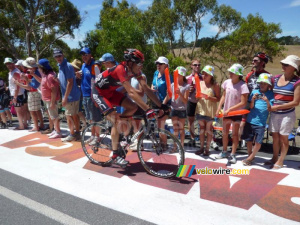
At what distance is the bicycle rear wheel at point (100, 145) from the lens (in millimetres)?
4375

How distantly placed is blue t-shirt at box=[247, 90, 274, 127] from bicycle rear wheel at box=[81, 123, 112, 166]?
2.61 metres

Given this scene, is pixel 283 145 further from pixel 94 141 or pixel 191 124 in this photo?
pixel 94 141

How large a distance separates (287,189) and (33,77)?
21.7 feet

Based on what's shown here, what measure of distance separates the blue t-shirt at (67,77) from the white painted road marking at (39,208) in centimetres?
278

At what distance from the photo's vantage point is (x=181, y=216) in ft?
8.84

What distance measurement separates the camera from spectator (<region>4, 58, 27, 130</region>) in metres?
6.82

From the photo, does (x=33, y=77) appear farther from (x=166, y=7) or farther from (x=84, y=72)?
(x=166, y=7)

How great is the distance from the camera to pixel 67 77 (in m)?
5.46

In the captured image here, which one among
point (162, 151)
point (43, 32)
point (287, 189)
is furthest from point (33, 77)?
point (43, 32)

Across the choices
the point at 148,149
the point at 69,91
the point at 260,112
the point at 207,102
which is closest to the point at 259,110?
the point at 260,112

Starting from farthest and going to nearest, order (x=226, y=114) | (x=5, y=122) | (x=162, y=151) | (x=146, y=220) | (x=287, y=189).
Answer: (x=5, y=122)
(x=226, y=114)
(x=162, y=151)
(x=287, y=189)
(x=146, y=220)

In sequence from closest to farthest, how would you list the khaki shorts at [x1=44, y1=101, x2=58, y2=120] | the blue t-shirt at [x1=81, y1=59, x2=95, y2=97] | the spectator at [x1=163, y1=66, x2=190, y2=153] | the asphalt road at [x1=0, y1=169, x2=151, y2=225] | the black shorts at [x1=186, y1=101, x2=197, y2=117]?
1. the asphalt road at [x1=0, y1=169, x2=151, y2=225]
2. the spectator at [x1=163, y1=66, x2=190, y2=153]
3. the black shorts at [x1=186, y1=101, x2=197, y2=117]
4. the blue t-shirt at [x1=81, y1=59, x2=95, y2=97]
5. the khaki shorts at [x1=44, y1=101, x2=58, y2=120]

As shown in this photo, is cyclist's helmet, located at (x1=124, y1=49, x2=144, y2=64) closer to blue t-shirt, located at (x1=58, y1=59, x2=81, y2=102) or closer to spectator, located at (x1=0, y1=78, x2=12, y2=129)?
blue t-shirt, located at (x1=58, y1=59, x2=81, y2=102)

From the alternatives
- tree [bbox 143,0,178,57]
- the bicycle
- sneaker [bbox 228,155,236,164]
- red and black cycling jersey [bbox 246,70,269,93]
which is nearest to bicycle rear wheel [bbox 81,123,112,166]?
the bicycle
